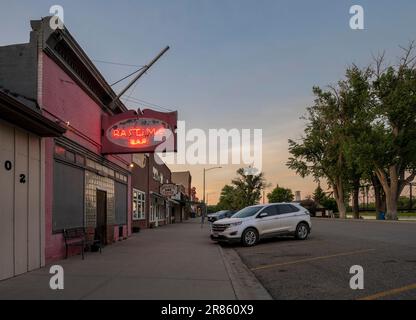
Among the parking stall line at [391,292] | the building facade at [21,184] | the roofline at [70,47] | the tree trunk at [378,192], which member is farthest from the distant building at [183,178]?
the parking stall line at [391,292]

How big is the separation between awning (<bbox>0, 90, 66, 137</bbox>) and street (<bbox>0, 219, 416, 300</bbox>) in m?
3.40

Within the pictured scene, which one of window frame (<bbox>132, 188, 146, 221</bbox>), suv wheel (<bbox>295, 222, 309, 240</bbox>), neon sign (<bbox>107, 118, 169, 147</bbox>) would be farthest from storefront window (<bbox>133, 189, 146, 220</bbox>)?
suv wheel (<bbox>295, 222, 309, 240</bbox>)

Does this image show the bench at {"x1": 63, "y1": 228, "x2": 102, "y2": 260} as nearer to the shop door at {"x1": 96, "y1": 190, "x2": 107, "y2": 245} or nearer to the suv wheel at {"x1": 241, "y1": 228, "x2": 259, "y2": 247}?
the shop door at {"x1": 96, "y1": 190, "x2": 107, "y2": 245}

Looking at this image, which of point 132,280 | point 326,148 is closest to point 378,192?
point 326,148

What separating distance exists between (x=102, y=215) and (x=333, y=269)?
10754 millimetres

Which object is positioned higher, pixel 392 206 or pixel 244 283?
pixel 244 283

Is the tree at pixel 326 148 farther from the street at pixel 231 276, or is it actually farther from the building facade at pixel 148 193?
the street at pixel 231 276

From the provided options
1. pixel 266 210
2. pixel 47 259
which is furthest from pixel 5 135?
pixel 266 210

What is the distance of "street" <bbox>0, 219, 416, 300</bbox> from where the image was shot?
7.79 m

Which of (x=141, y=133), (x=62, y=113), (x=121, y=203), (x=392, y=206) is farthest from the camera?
(x=392, y=206)

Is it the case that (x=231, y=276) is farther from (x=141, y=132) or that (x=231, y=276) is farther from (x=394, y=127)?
(x=394, y=127)

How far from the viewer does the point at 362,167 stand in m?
49.4

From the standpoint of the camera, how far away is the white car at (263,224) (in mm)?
17641

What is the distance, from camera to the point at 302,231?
62.2 ft
